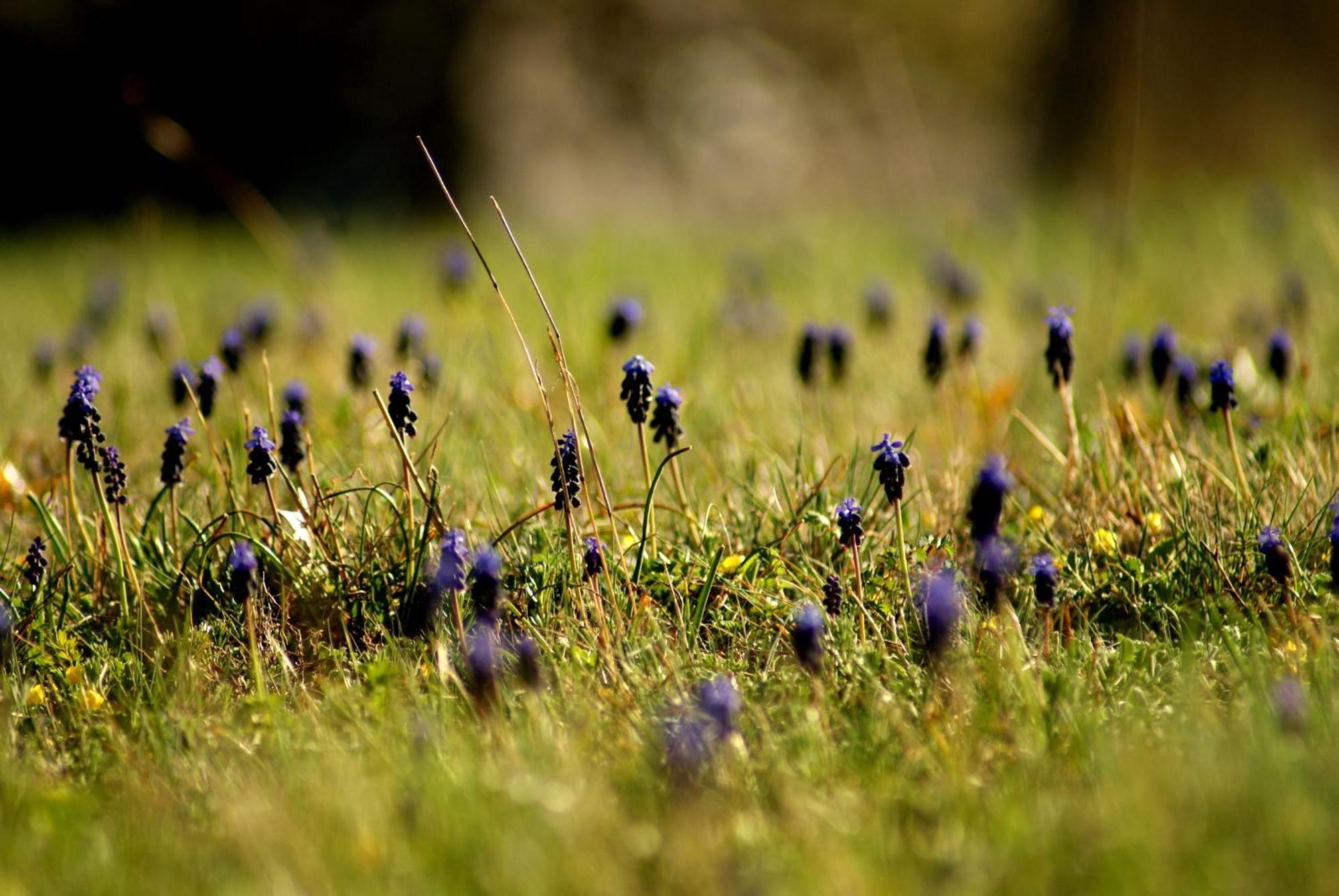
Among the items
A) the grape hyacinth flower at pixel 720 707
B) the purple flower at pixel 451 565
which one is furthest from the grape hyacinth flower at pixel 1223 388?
the purple flower at pixel 451 565

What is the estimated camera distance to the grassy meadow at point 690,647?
4.66ft

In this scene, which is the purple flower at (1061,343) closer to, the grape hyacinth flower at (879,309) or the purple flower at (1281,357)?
the purple flower at (1281,357)

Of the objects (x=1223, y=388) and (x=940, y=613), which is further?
(x=1223, y=388)

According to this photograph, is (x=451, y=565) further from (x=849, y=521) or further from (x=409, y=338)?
(x=409, y=338)

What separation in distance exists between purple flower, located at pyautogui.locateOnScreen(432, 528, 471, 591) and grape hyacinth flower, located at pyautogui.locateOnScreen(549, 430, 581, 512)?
0.56ft

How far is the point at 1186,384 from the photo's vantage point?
266 centimetres

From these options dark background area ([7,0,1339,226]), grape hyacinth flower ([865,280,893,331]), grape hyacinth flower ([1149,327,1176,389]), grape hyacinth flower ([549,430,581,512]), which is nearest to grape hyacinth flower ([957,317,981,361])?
grape hyacinth flower ([1149,327,1176,389])

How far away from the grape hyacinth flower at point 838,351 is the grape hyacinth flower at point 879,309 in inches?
28.8

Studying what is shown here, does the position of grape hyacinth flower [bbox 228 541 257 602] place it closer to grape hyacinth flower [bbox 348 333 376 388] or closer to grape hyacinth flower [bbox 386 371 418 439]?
grape hyacinth flower [bbox 386 371 418 439]

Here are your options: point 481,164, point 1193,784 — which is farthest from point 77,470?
point 481,164

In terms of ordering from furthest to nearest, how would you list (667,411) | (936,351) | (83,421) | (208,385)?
1. (936,351)
2. (208,385)
3. (667,411)
4. (83,421)

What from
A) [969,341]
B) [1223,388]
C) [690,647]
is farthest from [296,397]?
[1223,388]

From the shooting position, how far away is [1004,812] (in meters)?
1.43

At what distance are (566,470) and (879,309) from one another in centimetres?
202
